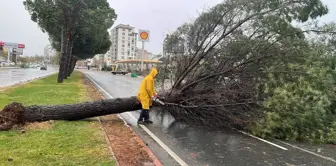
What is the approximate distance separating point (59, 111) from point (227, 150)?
170 inches

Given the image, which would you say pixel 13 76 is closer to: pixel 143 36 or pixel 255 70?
pixel 143 36

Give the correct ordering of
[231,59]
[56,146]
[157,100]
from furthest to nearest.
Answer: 1. [157,100]
2. [231,59]
3. [56,146]

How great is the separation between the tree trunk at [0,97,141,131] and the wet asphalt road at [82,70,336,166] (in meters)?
0.85

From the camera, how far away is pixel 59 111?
8.39 metres

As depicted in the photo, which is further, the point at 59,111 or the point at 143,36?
the point at 143,36

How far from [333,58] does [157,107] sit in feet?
16.4

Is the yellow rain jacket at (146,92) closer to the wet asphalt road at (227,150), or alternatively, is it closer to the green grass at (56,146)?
the wet asphalt road at (227,150)

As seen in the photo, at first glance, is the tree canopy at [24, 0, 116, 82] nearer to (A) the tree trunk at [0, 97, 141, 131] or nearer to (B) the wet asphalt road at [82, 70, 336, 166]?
(A) the tree trunk at [0, 97, 141, 131]

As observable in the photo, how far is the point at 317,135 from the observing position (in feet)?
25.7

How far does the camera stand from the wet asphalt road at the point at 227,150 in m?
6.07

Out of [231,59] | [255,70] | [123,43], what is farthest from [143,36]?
[123,43]

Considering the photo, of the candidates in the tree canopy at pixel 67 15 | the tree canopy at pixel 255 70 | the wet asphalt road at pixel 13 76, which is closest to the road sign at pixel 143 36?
the tree canopy at pixel 67 15

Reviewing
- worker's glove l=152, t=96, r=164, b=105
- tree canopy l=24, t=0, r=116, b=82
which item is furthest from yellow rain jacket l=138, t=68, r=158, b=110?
tree canopy l=24, t=0, r=116, b=82

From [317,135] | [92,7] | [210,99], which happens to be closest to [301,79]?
[317,135]
